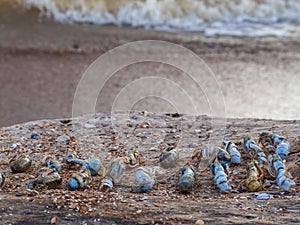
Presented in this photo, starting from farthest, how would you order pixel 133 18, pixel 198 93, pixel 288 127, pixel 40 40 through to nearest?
pixel 133 18, pixel 40 40, pixel 198 93, pixel 288 127

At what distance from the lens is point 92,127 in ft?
9.62

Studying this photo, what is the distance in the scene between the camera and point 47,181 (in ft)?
6.93

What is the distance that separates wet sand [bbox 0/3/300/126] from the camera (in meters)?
4.07

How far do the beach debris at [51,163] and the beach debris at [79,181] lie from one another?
0.21 m

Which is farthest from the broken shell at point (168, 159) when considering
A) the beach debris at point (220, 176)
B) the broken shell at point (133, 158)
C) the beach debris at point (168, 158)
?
the beach debris at point (220, 176)

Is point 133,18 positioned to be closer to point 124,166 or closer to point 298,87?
point 298,87

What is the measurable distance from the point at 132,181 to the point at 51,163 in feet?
1.24

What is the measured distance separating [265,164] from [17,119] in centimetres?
224

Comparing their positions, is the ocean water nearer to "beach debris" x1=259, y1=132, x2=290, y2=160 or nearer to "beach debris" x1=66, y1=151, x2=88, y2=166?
"beach debris" x1=259, y1=132, x2=290, y2=160

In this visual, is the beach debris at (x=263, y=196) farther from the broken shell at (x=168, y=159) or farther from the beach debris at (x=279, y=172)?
the broken shell at (x=168, y=159)

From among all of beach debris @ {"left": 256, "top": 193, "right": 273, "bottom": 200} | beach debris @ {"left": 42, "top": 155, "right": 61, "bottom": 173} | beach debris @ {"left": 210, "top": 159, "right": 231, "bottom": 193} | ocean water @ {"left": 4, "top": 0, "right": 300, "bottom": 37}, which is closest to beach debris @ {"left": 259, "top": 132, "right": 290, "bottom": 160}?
beach debris @ {"left": 210, "top": 159, "right": 231, "bottom": 193}

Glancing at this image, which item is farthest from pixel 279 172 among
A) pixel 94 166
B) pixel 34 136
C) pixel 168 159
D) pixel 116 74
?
pixel 116 74

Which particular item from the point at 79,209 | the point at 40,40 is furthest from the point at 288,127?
the point at 40,40

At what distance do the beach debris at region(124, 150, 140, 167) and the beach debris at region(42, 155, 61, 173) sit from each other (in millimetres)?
291
